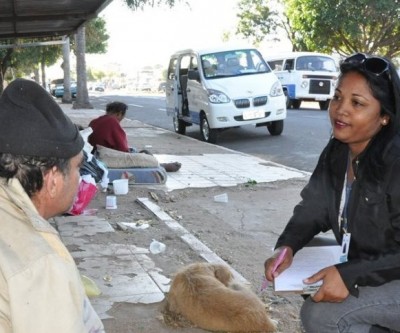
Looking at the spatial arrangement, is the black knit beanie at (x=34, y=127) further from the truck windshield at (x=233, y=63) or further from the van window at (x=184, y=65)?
the van window at (x=184, y=65)

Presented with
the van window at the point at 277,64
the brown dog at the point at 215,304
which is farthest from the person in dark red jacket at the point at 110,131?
the van window at the point at 277,64

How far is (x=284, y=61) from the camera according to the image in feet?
77.1

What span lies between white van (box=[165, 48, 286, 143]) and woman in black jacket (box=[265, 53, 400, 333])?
9779mm

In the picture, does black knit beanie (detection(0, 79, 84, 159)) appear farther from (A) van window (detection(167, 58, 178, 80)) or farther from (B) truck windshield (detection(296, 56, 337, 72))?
(B) truck windshield (detection(296, 56, 337, 72))

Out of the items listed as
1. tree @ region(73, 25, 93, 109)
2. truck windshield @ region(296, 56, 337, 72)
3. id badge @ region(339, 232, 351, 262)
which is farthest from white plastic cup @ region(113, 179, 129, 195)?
truck windshield @ region(296, 56, 337, 72)

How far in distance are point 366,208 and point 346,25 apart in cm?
2914

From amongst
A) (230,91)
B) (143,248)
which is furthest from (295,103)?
(143,248)

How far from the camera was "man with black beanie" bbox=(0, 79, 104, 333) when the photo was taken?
129 centimetres

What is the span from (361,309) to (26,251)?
144 centimetres

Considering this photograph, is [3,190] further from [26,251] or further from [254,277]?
[254,277]

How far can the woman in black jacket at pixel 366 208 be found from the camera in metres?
2.20

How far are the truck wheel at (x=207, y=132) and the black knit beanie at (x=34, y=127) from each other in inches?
440

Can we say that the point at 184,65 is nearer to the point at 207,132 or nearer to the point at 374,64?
the point at 207,132

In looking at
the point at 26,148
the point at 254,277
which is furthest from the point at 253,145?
the point at 26,148
